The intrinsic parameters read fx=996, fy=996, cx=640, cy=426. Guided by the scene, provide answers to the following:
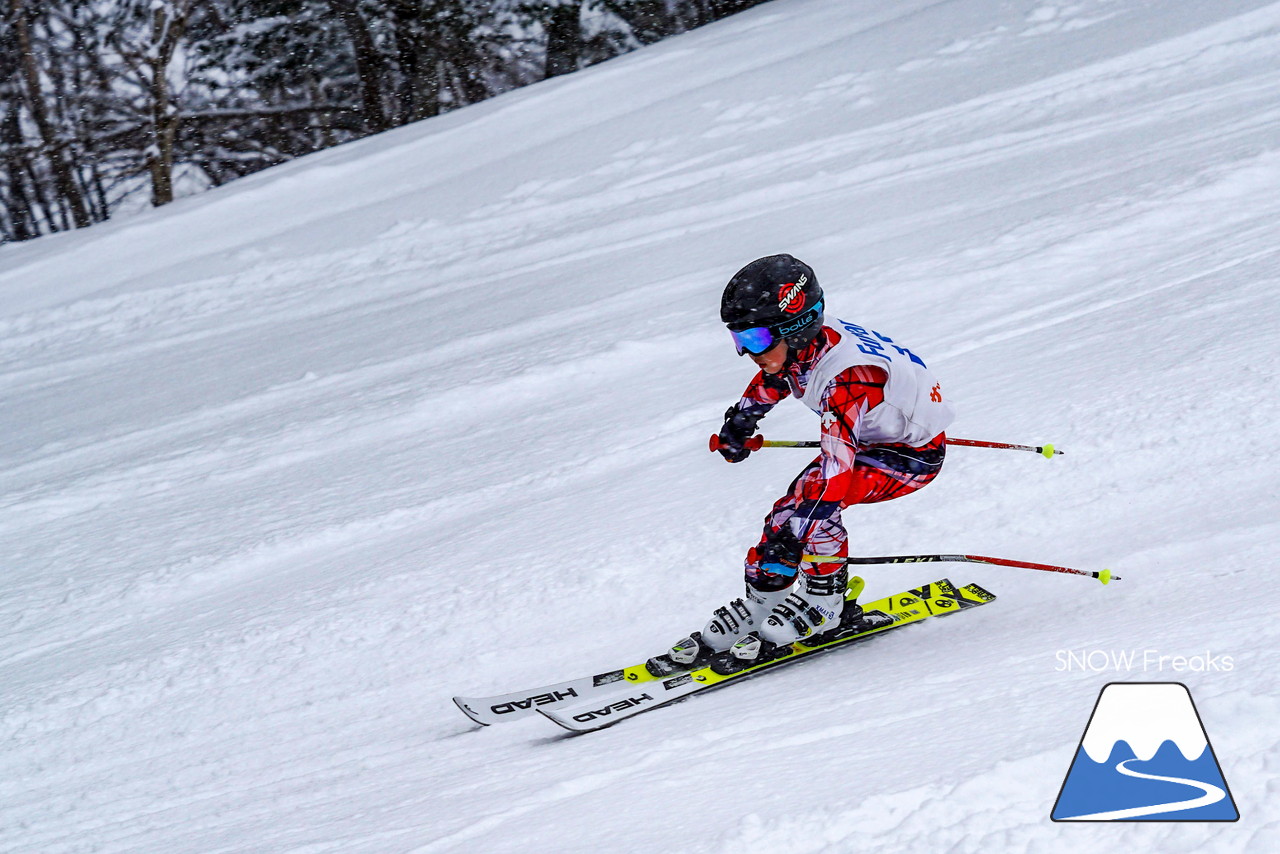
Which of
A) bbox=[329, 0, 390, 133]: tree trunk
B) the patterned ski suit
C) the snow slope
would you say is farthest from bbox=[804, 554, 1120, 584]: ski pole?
bbox=[329, 0, 390, 133]: tree trunk

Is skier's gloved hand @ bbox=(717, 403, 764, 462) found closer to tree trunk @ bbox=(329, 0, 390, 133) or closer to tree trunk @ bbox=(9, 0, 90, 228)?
tree trunk @ bbox=(329, 0, 390, 133)

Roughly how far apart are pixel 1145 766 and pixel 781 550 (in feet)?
4.67

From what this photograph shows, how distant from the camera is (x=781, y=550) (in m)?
3.30

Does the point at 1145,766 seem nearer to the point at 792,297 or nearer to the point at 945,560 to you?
the point at 945,560

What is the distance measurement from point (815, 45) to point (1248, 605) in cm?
1121

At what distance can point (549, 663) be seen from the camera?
4.10m

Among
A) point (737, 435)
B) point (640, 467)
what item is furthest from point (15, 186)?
point (737, 435)

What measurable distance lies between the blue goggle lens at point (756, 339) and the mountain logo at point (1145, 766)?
1445mm

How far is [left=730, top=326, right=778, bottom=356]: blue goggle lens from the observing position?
3205 millimetres

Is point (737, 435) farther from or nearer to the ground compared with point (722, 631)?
farther from the ground

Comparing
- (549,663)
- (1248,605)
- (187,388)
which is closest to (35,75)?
(187,388)

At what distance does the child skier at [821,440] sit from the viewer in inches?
125

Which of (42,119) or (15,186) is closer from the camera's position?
(42,119)

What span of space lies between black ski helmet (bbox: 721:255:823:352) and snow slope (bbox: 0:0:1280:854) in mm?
1147
